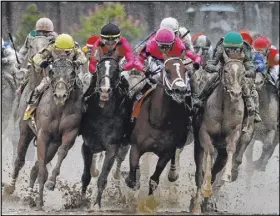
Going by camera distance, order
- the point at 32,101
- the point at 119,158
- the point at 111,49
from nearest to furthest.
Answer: the point at 111,49 → the point at 32,101 → the point at 119,158

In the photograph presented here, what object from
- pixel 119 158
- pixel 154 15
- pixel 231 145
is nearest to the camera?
pixel 231 145

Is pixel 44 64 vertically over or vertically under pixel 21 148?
over

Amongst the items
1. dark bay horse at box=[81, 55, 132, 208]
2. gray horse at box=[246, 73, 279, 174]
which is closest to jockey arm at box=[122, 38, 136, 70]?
dark bay horse at box=[81, 55, 132, 208]

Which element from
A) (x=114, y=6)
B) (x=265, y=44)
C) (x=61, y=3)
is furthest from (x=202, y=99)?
(x=61, y=3)

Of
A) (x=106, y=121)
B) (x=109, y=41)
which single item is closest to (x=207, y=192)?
(x=106, y=121)

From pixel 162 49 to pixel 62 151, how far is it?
70.8 inches

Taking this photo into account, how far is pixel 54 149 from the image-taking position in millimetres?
14898

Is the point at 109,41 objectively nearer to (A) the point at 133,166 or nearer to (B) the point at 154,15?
(A) the point at 133,166

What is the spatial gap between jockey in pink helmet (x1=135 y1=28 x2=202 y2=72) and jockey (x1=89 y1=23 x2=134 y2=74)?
0.16 metres

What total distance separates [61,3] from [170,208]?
24.7m

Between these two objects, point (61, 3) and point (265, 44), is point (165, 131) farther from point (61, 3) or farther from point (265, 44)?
point (61, 3)

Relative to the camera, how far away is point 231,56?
14.6 m

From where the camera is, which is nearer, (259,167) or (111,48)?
(111,48)

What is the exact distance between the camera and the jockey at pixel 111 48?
14.8 m
